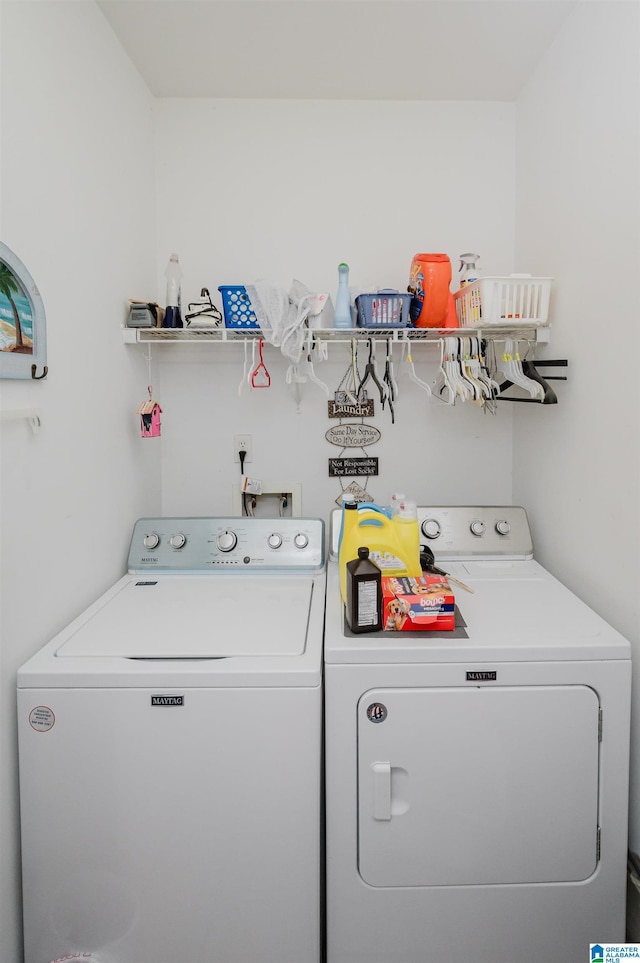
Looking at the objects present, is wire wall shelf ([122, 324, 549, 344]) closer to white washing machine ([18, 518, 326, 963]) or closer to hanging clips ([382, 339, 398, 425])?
hanging clips ([382, 339, 398, 425])

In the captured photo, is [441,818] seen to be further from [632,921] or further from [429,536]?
[429,536]

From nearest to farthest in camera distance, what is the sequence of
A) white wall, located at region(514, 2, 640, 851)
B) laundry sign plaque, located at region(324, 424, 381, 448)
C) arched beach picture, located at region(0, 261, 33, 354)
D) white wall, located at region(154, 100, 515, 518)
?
arched beach picture, located at region(0, 261, 33, 354)
white wall, located at region(514, 2, 640, 851)
white wall, located at region(154, 100, 515, 518)
laundry sign plaque, located at region(324, 424, 381, 448)

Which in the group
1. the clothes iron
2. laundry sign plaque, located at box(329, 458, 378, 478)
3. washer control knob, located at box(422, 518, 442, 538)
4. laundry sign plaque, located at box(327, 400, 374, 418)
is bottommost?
washer control knob, located at box(422, 518, 442, 538)

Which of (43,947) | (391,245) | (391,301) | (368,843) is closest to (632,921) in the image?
(368,843)

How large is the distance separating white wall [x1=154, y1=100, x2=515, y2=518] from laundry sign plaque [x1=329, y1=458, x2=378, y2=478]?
66 mm

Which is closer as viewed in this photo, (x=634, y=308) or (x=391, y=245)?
(x=634, y=308)

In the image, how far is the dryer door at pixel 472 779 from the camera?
4.55ft

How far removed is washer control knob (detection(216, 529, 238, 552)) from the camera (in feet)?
6.54

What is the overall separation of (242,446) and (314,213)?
99cm

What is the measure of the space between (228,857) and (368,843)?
1.13ft

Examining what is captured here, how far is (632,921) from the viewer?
57.7 inches

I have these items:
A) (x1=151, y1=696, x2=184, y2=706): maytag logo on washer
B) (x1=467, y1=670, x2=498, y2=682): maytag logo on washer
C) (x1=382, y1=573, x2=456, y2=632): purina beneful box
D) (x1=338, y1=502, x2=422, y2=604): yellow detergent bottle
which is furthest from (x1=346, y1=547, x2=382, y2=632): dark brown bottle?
(x1=151, y1=696, x2=184, y2=706): maytag logo on washer

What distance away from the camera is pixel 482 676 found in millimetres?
1389

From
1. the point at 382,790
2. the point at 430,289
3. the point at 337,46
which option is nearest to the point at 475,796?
the point at 382,790
